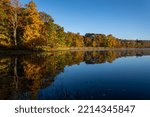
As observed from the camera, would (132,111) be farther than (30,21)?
No

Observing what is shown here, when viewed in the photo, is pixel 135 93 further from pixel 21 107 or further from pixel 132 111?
pixel 21 107

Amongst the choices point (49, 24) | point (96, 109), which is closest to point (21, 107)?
point (96, 109)

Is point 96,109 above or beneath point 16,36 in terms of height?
beneath

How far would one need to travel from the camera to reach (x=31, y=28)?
60.0 meters

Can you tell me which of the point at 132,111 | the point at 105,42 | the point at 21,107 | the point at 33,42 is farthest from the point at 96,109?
the point at 105,42

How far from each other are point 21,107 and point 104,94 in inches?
226

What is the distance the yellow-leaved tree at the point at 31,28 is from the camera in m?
58.2

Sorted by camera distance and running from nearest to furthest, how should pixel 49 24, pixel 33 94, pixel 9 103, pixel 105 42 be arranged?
pixel 9 103
pixel 33 94
pixel 49 24
pixel 105 42

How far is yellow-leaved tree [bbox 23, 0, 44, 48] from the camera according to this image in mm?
58250

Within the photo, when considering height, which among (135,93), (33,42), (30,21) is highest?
(30,21)

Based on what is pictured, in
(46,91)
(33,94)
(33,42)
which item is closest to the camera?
(33,94)

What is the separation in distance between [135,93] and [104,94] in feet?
6.39

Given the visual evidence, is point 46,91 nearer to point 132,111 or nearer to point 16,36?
point 132,111

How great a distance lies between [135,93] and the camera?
15.0 m
